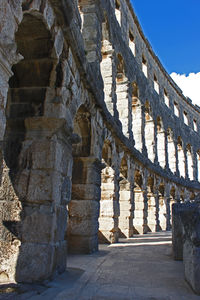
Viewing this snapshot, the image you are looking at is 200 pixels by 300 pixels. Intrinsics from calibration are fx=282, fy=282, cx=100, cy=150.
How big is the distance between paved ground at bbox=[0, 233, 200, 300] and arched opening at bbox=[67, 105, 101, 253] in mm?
508

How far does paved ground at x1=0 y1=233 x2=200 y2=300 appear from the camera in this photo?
2994 millimetres

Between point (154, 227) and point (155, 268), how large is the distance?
29.1 ft

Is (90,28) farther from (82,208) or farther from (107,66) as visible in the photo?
(82,208)

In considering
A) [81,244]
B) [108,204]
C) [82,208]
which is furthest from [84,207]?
[108,204]

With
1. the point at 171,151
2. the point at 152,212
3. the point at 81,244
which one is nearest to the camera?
the point at 81,244

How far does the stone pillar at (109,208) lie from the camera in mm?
7824

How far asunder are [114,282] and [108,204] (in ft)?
14.2

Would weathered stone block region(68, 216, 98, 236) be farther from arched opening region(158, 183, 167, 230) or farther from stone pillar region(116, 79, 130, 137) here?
arched opening region(158, 183, 167, 230)

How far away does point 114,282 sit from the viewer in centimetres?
359

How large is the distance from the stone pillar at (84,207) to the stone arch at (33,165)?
67.7 inches

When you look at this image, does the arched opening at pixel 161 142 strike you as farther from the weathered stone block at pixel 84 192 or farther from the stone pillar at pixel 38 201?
the stone pillar at pixel 38 201

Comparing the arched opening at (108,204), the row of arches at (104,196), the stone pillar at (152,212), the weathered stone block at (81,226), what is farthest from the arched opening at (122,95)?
the weathered stone block at (81,226)

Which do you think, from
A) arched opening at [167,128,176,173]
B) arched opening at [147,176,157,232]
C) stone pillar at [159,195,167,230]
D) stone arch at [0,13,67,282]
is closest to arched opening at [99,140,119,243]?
stone arch at [0,13,67,282]

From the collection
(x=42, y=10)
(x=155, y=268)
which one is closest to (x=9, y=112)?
(x=42, y=10)
